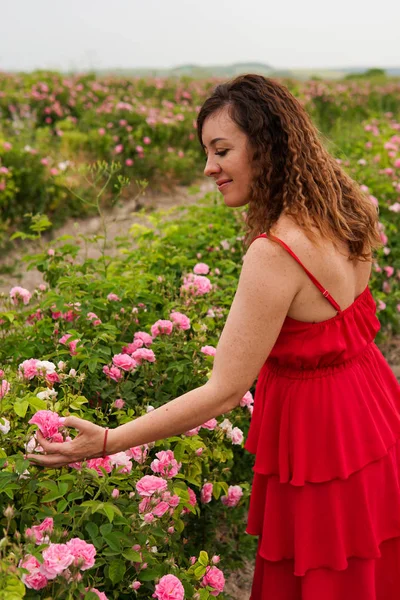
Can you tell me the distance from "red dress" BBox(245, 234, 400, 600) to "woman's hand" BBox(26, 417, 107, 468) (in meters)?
0.49

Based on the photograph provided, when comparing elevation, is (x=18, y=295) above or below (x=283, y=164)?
below

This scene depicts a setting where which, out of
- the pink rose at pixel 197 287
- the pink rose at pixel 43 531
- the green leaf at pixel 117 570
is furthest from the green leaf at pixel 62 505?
the pink rose at pixel 197 287

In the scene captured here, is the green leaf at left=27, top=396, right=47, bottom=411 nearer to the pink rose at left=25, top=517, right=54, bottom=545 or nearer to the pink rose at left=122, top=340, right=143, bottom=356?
the pink rose at left=25, top=517, right=54, bottom=545

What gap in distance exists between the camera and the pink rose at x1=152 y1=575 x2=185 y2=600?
4.83 ft

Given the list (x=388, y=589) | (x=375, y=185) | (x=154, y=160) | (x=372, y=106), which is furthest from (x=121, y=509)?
(x=372, y=106)

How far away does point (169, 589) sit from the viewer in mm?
1476

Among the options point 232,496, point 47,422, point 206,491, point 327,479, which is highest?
point 47,422

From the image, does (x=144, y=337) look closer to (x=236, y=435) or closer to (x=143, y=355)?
(x=143, y=355)

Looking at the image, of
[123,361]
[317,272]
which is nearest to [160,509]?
[123,361]

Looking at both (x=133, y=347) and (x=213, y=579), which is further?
(x=133, y=347)

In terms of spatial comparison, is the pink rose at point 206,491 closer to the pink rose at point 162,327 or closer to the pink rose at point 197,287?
the pink rose at point 162,327

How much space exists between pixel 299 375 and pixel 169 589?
1.97 ft

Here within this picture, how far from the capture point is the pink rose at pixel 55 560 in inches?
50.2

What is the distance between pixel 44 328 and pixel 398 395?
47.8 inches
